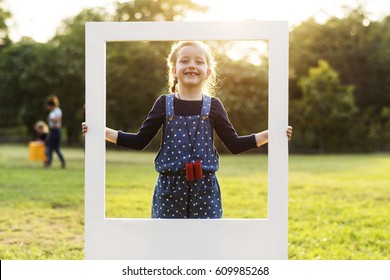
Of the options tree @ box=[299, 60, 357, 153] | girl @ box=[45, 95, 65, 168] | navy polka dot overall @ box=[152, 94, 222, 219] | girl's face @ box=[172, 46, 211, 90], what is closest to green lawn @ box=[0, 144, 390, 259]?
girl @ box=[45, 95, 65, 168]

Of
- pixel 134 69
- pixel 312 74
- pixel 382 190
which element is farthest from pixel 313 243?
pixel 312 74

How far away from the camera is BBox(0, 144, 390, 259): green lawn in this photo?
4.31m

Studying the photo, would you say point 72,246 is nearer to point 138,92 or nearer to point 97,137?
point 97,137

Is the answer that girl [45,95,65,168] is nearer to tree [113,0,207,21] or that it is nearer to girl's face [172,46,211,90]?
tree [113,0,207,21]

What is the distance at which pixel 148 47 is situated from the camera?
15.6 metres

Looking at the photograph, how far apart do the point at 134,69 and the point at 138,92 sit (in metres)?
0.96

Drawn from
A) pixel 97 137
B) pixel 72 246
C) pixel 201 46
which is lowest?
pixel 72 246

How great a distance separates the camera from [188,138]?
321cm

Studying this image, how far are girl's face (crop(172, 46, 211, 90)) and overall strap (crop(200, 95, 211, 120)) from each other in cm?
9

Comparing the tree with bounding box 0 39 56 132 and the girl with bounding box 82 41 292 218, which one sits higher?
the tree with bounding box 0 39 56 132

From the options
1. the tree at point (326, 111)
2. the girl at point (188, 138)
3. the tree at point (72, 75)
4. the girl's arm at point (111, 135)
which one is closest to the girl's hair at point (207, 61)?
the girl at point (188, 138)

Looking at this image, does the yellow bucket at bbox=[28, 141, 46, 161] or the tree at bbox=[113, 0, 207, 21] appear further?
the tree at bbox=[113, 0, 207, 21]

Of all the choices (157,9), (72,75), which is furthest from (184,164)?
(72,75)

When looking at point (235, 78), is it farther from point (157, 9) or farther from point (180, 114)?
point (180, 114)
